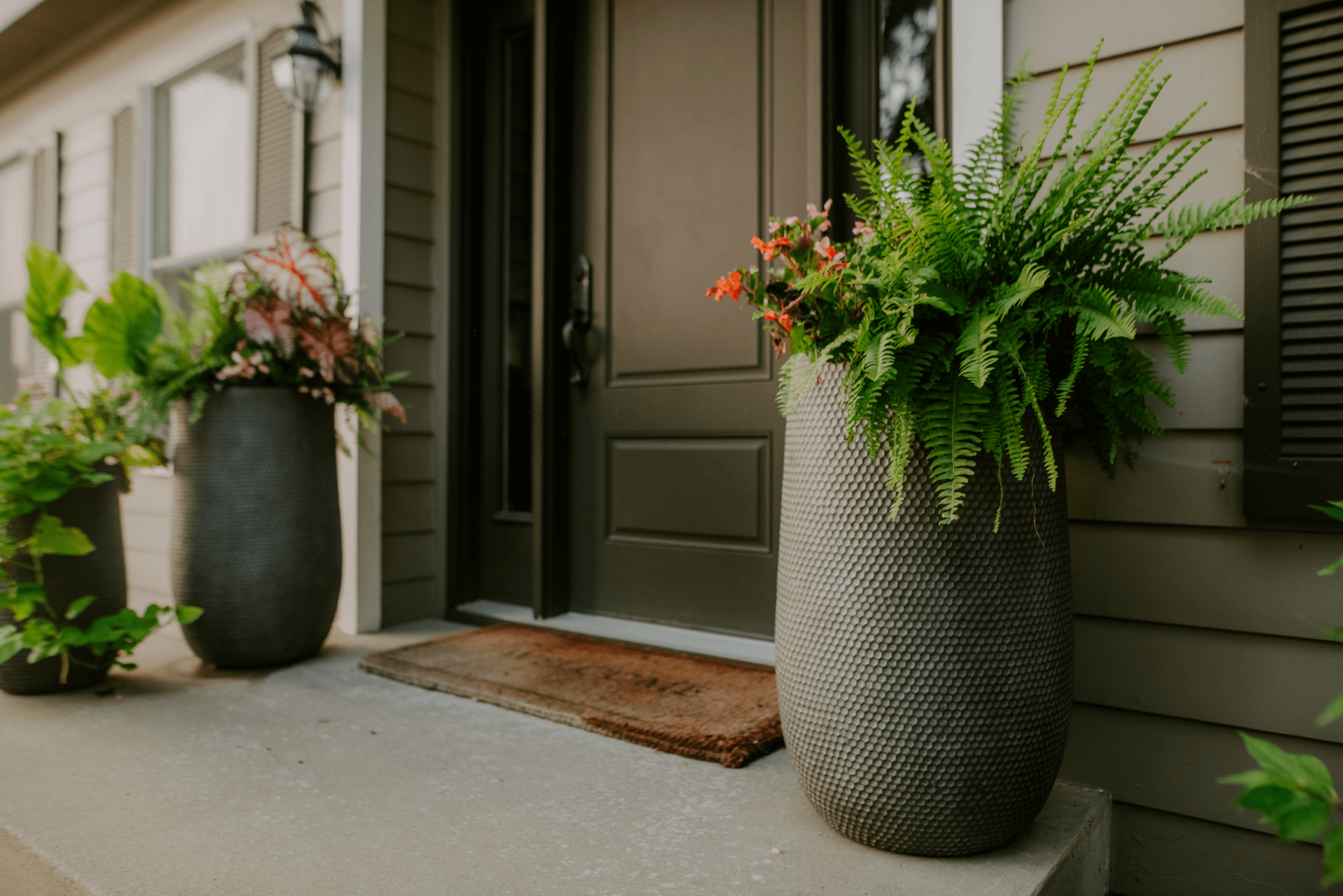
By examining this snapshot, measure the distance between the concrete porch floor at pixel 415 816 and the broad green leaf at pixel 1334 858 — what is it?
431 mm

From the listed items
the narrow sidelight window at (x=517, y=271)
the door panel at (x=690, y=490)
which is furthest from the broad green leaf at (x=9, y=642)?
the door panel at (x=690, y=490)

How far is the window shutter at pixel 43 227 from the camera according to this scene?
3936mm

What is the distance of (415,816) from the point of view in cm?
123

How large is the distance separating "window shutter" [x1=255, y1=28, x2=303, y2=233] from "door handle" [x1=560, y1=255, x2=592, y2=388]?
1.02 meters

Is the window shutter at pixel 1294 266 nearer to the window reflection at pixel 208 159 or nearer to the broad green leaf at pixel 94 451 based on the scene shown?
the broad green leaf at pixel 94 451

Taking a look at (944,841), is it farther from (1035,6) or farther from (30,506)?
(30,506)

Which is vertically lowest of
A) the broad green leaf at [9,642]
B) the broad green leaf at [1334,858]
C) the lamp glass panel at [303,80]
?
Answer: the broad green leaf at [9,642]

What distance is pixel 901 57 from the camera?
177 centimetres

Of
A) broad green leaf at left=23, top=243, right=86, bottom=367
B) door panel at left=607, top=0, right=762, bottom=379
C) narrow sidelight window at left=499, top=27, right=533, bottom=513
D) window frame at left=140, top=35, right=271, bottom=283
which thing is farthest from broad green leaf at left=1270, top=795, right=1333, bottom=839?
window frame at left=140, top=35, right=271, bottom=283

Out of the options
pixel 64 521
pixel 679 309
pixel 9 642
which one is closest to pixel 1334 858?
pixel 679 309

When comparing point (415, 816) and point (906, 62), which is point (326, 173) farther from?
point (415, 816)

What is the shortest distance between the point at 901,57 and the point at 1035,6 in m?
0.40

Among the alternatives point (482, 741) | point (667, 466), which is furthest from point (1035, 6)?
point (482, 741)

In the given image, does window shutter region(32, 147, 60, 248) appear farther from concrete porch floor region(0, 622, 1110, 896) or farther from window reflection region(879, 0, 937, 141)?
window reflection region(879, 0, 937, 141)
